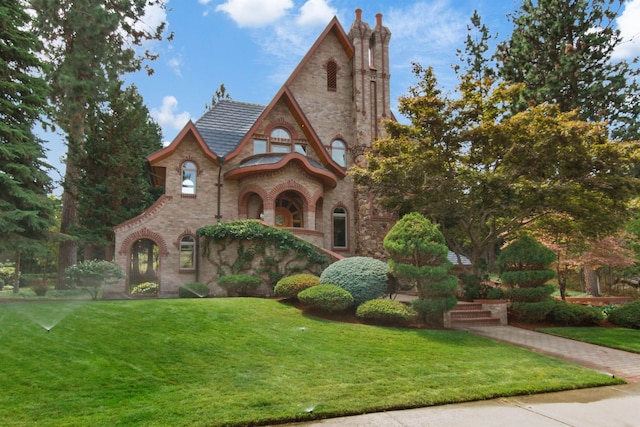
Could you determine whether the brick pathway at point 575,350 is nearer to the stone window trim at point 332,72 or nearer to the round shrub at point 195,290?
the round shrub at point 195,290

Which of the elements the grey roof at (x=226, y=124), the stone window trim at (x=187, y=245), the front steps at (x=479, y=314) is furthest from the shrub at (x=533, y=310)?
the grey roof at (x=226, y=124)

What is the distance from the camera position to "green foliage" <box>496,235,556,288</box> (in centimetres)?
1391

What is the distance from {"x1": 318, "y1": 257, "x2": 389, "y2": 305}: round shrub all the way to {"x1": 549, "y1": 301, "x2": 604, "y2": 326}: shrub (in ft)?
18.6

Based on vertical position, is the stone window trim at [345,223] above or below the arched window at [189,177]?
below

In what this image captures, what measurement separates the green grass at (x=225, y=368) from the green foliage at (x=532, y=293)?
13.2 feet

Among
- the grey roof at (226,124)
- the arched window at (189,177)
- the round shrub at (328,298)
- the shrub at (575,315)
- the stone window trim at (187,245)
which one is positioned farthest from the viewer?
the grey roof at (226,124)

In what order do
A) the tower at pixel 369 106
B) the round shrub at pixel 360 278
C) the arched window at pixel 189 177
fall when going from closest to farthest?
the round shrub at pixel 360 278
the arched window at pixel 189 177
the tower at pixel 369 106

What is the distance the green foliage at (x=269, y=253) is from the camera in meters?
16.5

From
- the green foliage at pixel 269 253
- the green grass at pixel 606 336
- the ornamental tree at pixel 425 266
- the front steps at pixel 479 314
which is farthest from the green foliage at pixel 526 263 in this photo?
the green foliage at pixel 269 253

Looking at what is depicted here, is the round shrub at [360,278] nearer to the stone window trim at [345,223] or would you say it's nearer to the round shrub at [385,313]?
the round shrub at [385,313]

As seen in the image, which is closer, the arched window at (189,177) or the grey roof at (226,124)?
the arched window at (189,177)

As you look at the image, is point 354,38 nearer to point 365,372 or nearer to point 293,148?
point 293,148

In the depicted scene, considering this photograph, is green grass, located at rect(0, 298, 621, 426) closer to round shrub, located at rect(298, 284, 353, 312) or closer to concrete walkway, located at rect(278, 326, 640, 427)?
concrete walkway, located at rect(278, 326, 640, 427)

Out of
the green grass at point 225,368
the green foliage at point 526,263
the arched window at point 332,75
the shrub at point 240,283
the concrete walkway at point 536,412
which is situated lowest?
the concrete walkway at point 536,412
